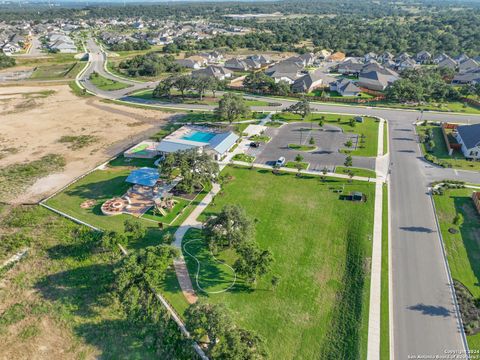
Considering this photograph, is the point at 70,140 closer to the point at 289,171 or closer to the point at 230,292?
the point at 289,171

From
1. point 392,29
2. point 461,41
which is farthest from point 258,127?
point 392,29

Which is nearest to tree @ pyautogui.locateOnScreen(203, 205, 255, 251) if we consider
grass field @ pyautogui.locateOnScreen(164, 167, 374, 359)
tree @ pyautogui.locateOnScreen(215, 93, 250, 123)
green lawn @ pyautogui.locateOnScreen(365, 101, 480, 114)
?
grass field @ pyautogui.locateOnScreen(164, 167, 374, 359)

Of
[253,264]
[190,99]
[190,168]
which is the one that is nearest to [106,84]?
[190,99]

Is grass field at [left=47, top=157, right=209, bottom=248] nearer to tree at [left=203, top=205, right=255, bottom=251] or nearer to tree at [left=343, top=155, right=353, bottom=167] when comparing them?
tree at [left=203, top=205, right=255, bottom=251]

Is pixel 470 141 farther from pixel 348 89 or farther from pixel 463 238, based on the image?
pixel 348 89

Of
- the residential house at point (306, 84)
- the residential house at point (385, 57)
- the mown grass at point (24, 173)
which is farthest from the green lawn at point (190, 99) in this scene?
the residential house at point (385, 57)
